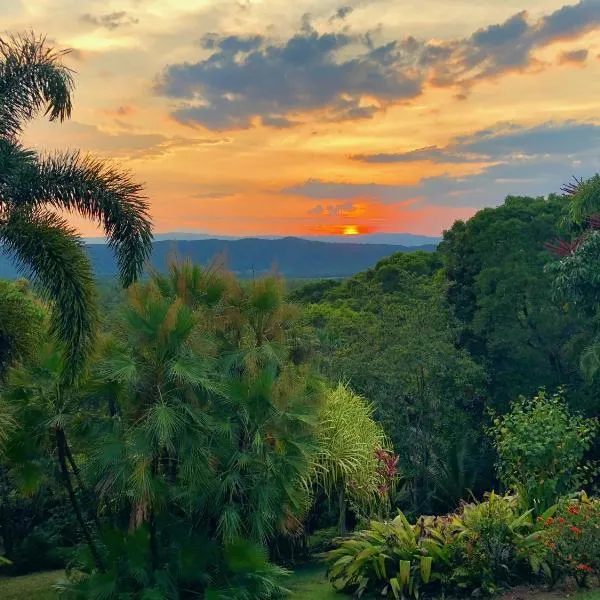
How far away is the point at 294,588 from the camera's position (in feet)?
39.3

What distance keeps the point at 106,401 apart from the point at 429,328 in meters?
10.7

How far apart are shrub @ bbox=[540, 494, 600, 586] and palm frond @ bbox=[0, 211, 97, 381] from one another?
278 inches

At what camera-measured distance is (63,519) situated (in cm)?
1612

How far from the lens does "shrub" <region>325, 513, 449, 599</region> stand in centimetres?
1034

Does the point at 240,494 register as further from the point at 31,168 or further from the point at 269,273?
the point at 31,168

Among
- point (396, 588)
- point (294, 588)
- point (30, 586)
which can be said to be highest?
point (396, 588)

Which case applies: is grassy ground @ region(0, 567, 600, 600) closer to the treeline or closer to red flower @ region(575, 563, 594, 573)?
red flower @ region(575, 563, 594, 573)

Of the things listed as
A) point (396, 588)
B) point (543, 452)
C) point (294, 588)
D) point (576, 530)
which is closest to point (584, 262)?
point (543, 452)

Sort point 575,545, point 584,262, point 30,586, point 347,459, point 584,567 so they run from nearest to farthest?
1. point 584,567
2. point 575,545
3. point 347,459
4. point 30,586
5. point 584,262

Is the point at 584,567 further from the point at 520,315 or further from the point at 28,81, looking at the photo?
the point at 520,315

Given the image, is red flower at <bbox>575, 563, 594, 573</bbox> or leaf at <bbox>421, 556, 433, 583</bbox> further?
leaf at <bbox>421, 556, 433, 583</bbox>

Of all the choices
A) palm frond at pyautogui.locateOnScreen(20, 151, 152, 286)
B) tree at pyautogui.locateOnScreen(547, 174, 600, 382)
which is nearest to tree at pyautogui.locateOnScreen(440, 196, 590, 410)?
tree at pyautogui.locateOnScreen(547, 174, 600, 382)

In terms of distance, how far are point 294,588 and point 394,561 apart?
2.17 metres

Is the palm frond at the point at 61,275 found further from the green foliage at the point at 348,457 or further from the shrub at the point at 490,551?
the shrub at the point at 490,551
